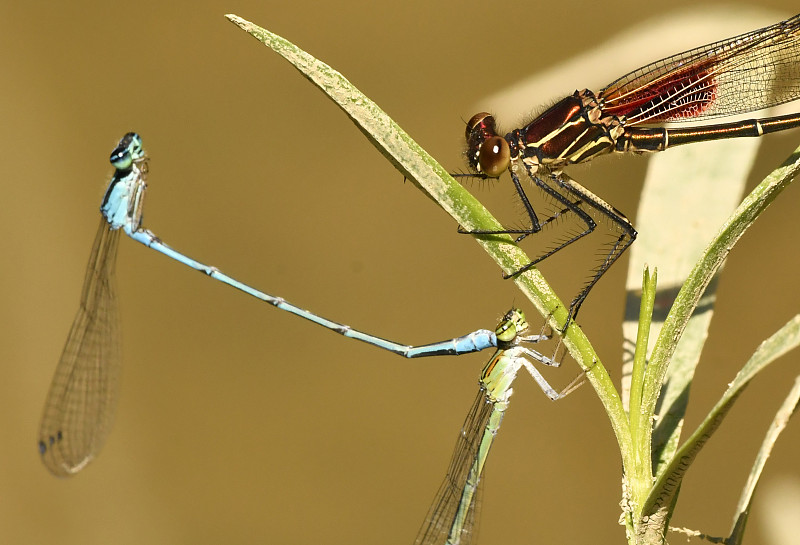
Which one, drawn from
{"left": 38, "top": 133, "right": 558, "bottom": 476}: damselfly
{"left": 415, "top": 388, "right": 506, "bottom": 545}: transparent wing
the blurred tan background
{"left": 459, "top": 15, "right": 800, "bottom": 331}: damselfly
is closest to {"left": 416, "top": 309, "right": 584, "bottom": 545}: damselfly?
{"left": 415, "top": 388, "right": 506, "bottom": 545}: transparent wing

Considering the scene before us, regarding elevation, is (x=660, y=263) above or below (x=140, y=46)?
below

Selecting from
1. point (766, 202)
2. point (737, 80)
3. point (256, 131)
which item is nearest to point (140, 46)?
point (256, 131)

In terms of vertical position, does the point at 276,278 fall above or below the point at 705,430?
above

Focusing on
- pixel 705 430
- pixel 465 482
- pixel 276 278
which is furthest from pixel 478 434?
pixel 276 278

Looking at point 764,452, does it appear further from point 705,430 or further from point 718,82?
point 718,82

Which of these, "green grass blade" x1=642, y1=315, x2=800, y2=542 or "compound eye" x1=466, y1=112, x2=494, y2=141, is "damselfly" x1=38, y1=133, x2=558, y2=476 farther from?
"green grass blade" x1=642, y1=315, x2=800, y2=542

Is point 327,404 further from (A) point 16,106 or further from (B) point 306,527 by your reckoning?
(A) point 16,106

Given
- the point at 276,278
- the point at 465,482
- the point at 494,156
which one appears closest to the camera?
the point at 494,156
